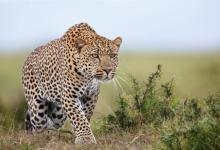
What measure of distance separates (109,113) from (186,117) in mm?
2820

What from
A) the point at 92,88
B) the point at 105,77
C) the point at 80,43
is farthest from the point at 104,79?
the point at 80,43

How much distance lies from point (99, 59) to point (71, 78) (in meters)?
0.54

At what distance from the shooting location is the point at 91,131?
11438mm

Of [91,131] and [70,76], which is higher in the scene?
[70,76]

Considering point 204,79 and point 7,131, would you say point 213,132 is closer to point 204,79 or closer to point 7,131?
point 7,131

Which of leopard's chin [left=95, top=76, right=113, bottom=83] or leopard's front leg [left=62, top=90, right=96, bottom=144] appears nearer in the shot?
leopard's chin [left=95, top=76, right=113, bottom=83]

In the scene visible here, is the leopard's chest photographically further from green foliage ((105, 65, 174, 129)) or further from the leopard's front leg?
green foliage ((105, 65, 174, 129))

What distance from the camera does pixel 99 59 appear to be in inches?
446

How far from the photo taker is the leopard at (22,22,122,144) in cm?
1135

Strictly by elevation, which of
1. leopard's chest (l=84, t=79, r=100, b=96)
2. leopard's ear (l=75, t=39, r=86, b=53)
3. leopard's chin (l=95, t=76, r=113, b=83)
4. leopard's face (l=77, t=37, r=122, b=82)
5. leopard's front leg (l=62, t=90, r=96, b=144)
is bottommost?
leopard's front leg (l=62, t=90, r=96, b=144)

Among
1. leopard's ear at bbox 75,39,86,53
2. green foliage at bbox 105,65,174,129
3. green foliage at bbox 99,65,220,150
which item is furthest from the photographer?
green foliage at bbox 105,65,174,129

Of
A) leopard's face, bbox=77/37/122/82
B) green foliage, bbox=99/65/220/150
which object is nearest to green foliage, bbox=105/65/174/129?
green foliage, bbox=99/65/220/150

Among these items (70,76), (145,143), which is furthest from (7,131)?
(145,143)

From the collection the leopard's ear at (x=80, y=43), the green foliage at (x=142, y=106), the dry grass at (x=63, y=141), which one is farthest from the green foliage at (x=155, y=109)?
the leopard's ear at (x=80, y=43)
